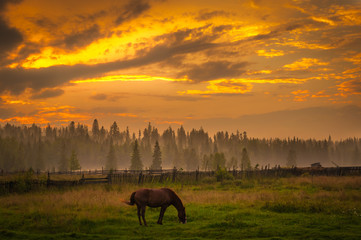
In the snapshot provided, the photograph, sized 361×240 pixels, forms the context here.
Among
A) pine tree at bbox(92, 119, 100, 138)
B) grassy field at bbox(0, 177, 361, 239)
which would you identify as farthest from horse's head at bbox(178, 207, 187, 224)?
pine tree at bbox(92, 119, 100, 138)

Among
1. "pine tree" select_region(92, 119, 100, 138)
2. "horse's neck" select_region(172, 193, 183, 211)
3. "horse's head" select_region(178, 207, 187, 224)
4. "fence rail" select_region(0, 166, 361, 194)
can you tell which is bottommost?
"fence rail" select_region(0, 166, 361, 194)

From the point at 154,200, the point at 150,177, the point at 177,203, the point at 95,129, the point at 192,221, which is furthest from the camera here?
the point at 95,129

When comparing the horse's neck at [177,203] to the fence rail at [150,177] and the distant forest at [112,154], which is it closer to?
the fence rail at [150,177]

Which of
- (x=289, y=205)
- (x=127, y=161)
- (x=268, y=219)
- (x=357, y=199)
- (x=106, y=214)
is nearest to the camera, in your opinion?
(x=268, y=219)

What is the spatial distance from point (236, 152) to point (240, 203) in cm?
15635

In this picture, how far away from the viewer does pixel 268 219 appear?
16.0m

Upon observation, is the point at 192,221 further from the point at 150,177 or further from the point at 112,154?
the point at 112,154

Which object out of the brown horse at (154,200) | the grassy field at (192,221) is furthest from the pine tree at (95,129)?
the brown horse at (154,200)

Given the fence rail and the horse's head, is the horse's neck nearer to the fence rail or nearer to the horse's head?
the horse's head

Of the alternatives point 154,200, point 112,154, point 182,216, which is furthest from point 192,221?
point 112,154

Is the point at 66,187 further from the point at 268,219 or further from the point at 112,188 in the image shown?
the point at 268,219

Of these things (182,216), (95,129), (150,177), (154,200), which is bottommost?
(150,177)

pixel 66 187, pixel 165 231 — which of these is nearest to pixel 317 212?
pixel 165 231

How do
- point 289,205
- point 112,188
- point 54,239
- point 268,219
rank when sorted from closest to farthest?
point 54,239 < point 268,219 < point 289,205 < point 112,188
